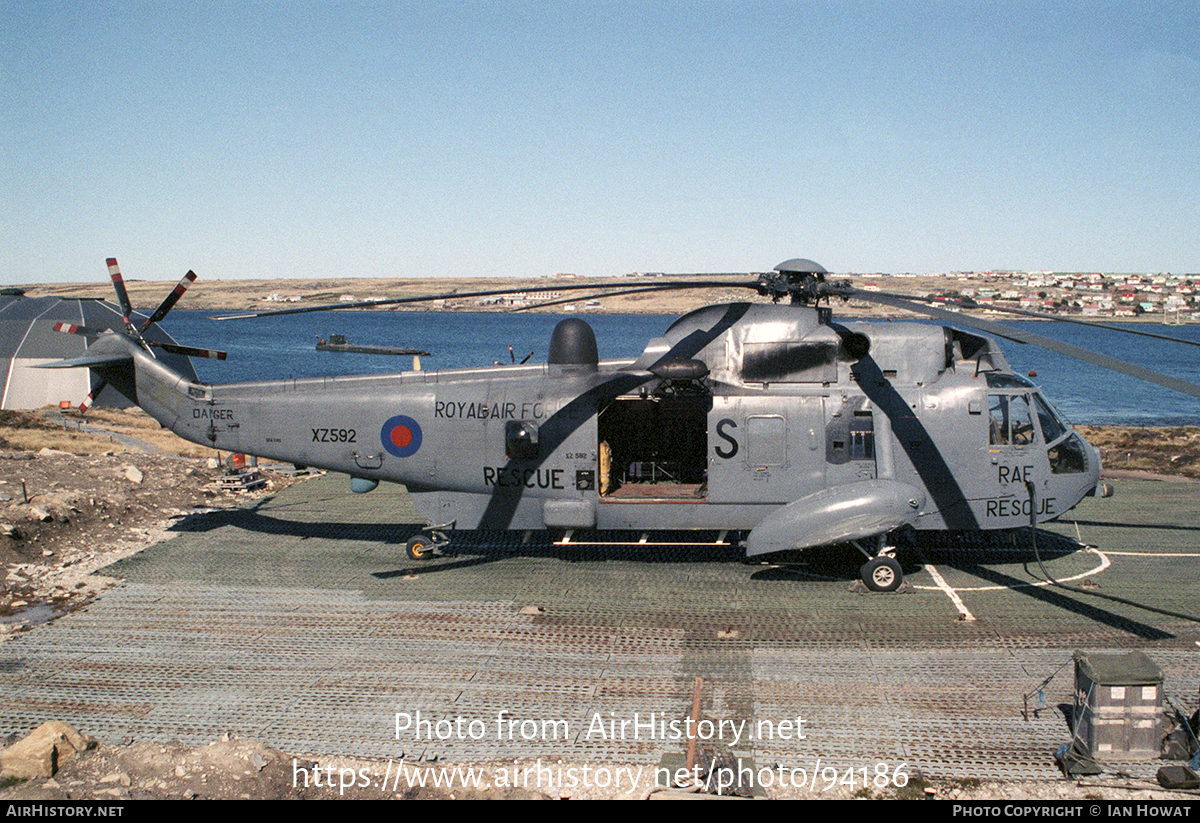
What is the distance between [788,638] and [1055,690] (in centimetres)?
318

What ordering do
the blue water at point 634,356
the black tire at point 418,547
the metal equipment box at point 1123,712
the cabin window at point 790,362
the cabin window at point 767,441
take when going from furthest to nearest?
the blue water at point 634,356 < the black tire at point 418,547 < the cabin window at point 790,362 < the cabin window at point 767,441 < the metal equipment box at point 1123,712

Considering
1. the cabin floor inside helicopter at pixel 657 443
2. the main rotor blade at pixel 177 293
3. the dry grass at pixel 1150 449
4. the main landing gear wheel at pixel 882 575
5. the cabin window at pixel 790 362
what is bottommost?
the dry grass at pixel 1150 449

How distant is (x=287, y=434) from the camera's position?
48.3 ft

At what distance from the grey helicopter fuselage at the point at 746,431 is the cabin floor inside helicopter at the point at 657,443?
0.71 m

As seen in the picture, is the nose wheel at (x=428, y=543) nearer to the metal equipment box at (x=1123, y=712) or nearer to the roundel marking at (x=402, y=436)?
the roundel marking at (x=402, y=436)

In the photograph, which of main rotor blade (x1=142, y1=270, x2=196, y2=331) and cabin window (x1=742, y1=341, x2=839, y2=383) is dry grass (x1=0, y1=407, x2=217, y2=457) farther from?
cabin window (x1=742, y1=341, x2=839, y2=383)

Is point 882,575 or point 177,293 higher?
point 177,293

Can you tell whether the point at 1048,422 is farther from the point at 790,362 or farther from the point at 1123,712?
the point at 1123,712

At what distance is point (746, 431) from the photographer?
44.3ft

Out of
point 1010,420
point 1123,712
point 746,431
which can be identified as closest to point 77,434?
point 746,431

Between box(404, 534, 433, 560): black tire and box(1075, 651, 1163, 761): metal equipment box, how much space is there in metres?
10.0

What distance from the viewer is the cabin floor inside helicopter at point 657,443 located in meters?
15.2

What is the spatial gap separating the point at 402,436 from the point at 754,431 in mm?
6270

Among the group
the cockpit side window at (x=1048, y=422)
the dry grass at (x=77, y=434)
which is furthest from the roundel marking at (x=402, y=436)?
the dry grass at (x=77, y=434)
